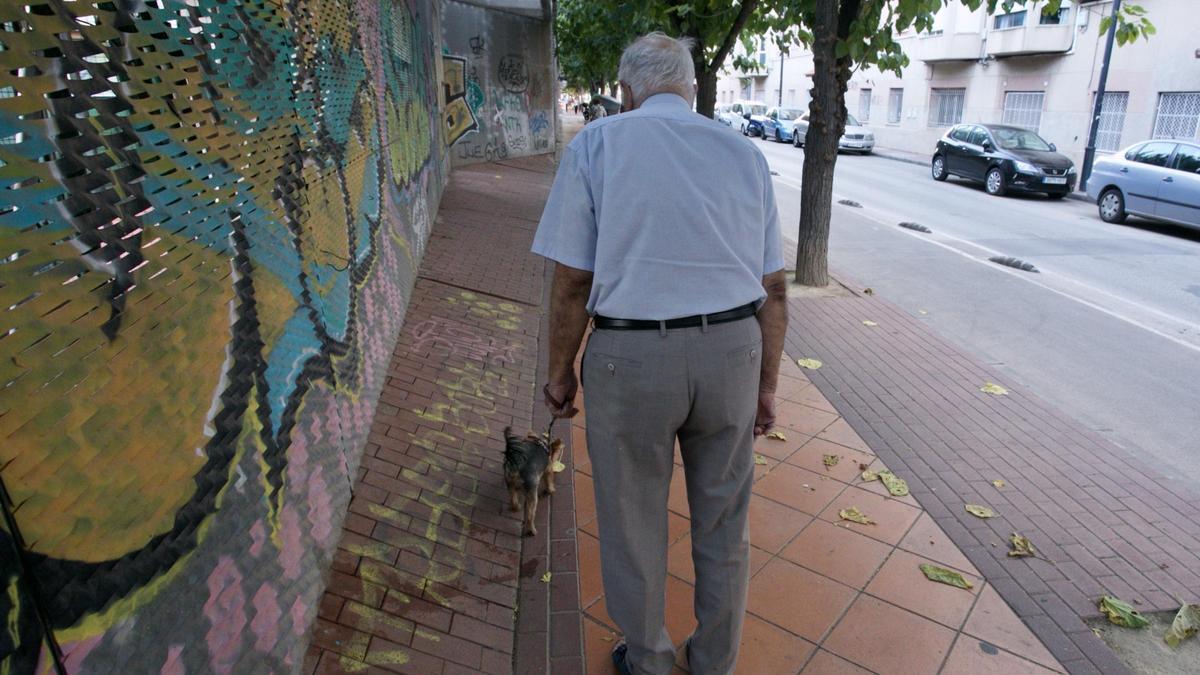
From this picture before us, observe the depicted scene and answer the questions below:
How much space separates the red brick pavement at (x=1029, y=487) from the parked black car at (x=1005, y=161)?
40.5 ft

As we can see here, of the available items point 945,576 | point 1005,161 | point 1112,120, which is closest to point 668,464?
point 945,576

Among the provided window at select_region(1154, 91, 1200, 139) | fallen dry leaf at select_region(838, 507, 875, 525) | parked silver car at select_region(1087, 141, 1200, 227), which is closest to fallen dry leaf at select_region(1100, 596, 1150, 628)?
fallen dry leaf at select_region(838, 507, 875, 525)

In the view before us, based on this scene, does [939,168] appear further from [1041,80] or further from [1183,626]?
[1183,626]

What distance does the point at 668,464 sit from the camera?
2.38 m

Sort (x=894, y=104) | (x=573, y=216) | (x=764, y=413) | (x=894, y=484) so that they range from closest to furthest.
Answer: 1. (x=573, y=216)
2. (x=764, y=413)
3. (x=894, y=484)
4. (x=894, y=104)

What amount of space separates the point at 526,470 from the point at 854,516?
1689 mm

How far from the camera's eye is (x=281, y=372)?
245 cm

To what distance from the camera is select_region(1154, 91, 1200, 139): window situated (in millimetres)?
17969

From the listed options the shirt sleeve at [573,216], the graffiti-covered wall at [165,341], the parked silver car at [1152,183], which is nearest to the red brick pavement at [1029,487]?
the shirt sleeve at [573,216]

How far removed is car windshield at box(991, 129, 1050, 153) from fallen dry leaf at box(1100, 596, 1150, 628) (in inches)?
661

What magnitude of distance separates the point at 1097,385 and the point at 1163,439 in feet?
3.46

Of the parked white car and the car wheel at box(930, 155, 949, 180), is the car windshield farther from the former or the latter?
the parked white car

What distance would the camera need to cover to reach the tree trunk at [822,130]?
24.8ft

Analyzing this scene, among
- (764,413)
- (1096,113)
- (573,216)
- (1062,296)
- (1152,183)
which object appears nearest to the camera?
(573,216)
